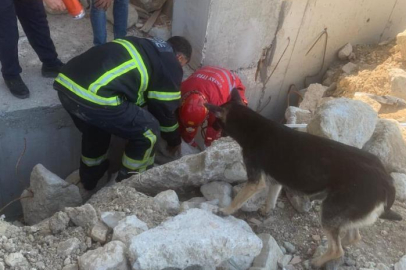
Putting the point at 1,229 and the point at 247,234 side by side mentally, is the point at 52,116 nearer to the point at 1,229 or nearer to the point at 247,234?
the point at 1,229

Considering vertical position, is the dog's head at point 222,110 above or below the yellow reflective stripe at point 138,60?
below

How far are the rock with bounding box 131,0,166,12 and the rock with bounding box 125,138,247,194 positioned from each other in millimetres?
2894

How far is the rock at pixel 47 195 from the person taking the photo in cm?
458

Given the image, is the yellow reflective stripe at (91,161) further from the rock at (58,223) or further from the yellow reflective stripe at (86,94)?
the rock at (58,223)

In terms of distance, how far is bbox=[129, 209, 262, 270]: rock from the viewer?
2.99 meters

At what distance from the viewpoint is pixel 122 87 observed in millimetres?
4199

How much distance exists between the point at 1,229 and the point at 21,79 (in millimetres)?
1982

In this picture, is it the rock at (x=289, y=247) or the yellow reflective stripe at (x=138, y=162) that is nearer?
the rock at (x=289, y=247)

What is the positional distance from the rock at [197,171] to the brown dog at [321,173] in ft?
1.23

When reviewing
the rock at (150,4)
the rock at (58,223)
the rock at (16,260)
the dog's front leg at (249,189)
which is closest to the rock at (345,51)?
the rock at (150,4)

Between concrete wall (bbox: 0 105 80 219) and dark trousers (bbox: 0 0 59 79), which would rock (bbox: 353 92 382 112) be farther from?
dark trousers (bbox: 0 0 59 79)

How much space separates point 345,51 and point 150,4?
2.98 metres

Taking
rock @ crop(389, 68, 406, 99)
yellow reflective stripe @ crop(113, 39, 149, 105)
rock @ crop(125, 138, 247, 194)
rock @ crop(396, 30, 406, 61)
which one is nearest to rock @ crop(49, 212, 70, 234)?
rock @ crop(125, 138, 247, 194)

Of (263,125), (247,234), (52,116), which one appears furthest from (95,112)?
(247,234)
